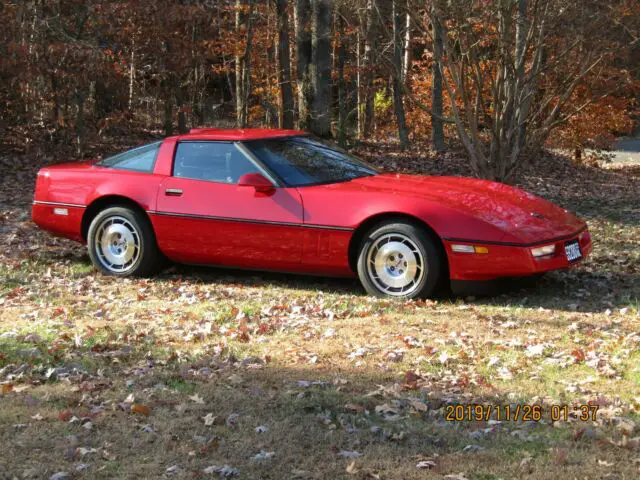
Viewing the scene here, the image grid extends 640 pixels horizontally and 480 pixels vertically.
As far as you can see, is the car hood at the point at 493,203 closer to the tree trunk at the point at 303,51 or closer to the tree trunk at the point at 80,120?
the tree trunk at the point at 303,51

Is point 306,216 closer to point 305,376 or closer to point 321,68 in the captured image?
point 305,376

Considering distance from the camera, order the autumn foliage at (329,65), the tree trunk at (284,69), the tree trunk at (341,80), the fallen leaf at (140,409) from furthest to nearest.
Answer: the tree trunk at (284,69)
the tree trunk at (341,80)
the autumn foliage at (329,65)
the fallen leaf at (140,409)

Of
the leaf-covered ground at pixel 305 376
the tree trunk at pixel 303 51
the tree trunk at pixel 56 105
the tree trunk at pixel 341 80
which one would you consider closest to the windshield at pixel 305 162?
the leaf-covered ground at pixel 305 376

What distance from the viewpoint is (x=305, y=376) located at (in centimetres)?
529

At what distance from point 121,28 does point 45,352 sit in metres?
11.6

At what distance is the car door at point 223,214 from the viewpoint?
25.4 feet

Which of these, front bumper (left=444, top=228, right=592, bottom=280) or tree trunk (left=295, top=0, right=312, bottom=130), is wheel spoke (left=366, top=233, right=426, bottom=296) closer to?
front bumper (left=444, top=228, right=592, bottom=280)

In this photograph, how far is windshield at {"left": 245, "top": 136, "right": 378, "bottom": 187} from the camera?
26.1 ft

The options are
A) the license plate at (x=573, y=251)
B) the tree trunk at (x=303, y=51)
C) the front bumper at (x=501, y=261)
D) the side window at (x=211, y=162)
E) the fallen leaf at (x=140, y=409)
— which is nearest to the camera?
the fallen leaf at (x=140, y=409)

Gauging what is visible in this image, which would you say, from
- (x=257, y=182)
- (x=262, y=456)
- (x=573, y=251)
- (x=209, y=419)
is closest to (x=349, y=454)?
(x=262, y=456)

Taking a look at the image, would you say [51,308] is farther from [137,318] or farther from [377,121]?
[377,121]
